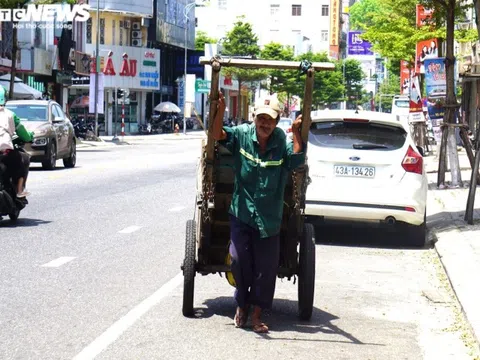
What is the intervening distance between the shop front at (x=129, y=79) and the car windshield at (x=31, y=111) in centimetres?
4677

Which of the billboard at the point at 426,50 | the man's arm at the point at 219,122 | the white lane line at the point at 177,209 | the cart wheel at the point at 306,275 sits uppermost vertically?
the billboard at the point at 426,50

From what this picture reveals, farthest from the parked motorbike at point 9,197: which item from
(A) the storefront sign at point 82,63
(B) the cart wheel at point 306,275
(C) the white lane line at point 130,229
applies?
(A) the storefront sign at point 82,63

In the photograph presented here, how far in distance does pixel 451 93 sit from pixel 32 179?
28.8 feet

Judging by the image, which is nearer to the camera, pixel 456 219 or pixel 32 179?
pixel 456 219

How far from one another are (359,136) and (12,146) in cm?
437

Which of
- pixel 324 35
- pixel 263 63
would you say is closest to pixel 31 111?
pixel 263 63

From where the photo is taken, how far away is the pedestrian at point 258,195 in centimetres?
787

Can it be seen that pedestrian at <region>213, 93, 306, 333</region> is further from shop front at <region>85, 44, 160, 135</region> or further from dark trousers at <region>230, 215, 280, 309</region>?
shop front at <region>85, 44, 160, 135</region>

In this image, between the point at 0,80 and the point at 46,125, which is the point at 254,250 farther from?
the point at 0,80

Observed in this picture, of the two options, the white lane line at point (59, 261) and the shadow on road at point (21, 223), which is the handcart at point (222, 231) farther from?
the shadow on road at point (21, 223)

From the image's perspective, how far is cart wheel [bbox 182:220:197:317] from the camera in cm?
824

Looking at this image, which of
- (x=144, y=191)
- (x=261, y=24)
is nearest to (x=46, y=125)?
(x=144, y=191)

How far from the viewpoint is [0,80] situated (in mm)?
51281

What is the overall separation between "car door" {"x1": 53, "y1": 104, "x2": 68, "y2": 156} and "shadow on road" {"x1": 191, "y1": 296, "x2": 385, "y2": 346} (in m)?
19.8
